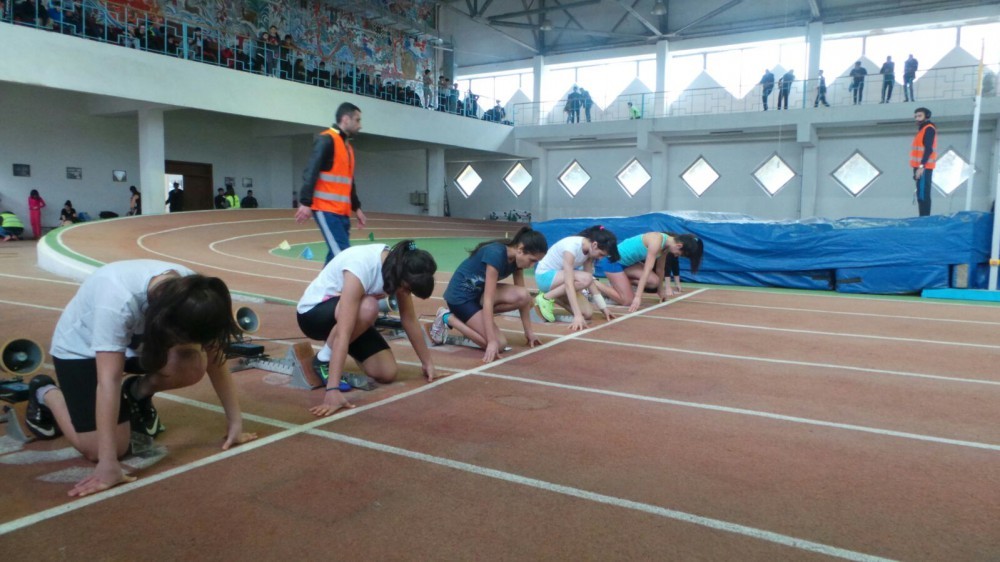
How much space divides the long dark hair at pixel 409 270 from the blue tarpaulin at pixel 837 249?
8030mm

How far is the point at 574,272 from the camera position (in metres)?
6.85

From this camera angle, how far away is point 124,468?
2693 mm

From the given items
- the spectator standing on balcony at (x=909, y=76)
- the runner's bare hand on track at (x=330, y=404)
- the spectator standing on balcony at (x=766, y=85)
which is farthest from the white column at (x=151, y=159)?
the spectator standing on balcony at (x=909, y=76)

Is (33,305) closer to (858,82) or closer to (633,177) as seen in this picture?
(858,82)

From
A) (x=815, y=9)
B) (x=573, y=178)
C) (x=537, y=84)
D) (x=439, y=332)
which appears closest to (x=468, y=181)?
(x=537, y=84)

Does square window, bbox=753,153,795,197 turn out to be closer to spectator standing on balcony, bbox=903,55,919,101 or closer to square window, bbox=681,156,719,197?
square window, bbox=681,156,719,197

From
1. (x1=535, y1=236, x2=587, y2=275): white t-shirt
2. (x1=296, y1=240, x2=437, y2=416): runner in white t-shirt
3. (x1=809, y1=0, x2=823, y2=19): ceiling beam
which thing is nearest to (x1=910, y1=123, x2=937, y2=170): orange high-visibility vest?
(x1=535, y1=236, x2=587, y2=275): white t-shirt

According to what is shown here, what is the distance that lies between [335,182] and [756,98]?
2260cm

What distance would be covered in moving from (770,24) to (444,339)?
23718mm

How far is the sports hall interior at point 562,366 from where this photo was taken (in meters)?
2.28

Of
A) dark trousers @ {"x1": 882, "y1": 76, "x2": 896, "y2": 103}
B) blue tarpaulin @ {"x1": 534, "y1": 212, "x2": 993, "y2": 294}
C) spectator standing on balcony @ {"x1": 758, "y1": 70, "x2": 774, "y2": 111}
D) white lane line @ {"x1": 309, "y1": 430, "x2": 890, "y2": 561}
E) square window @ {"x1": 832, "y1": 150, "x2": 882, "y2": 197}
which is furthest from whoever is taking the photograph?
spectator standing on balcony @ {"x1": 758, "y1": 70, "x2": 774, "y2": 111}

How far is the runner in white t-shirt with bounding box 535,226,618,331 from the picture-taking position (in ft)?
19.9

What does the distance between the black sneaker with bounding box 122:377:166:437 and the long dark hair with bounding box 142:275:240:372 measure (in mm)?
558

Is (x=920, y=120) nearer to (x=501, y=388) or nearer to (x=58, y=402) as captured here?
(x=501, y=388)
